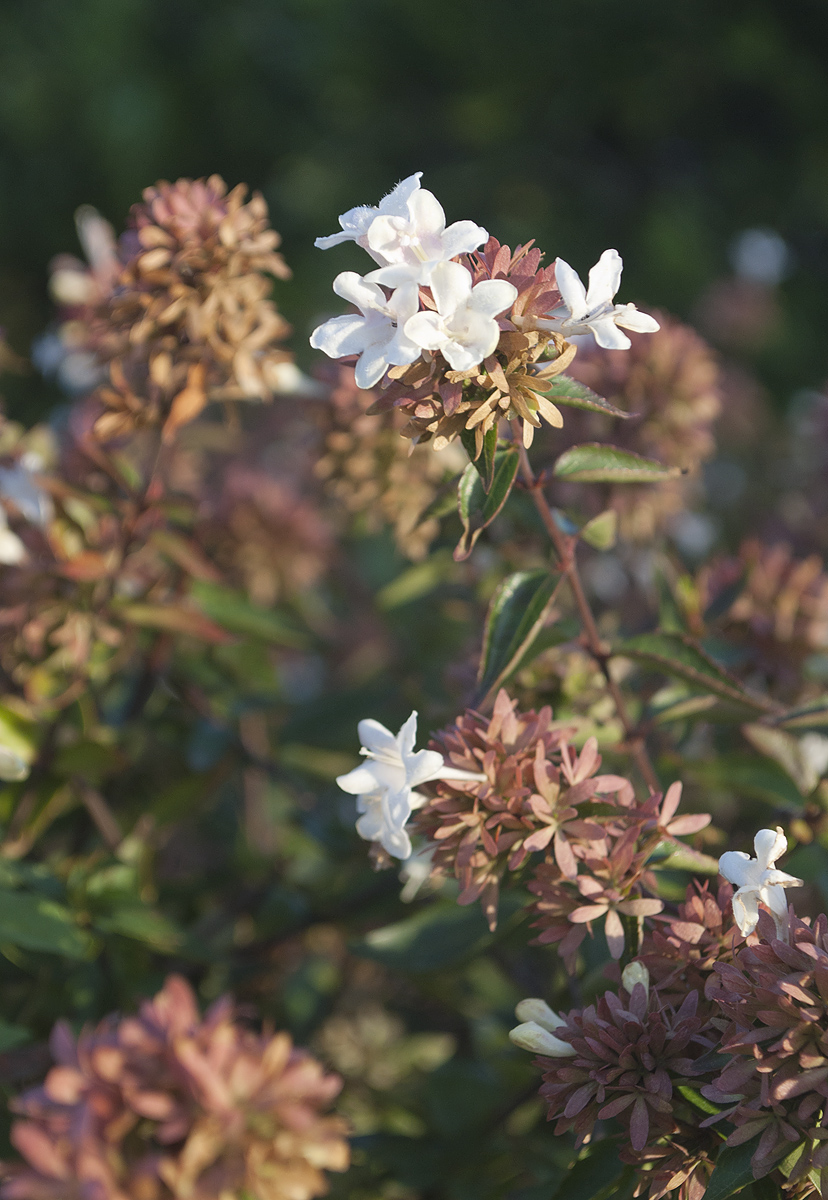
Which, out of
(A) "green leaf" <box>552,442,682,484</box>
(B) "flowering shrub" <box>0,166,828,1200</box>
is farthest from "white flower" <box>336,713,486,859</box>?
(A) "green leaf" <box>552,442,682,484</box>

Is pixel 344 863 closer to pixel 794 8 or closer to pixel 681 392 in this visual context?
pixel 681 392

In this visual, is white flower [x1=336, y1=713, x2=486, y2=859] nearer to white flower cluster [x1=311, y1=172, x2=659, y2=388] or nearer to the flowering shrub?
the flowering shrub

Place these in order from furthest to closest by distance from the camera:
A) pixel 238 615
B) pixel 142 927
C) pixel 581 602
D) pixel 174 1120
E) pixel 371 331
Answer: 1. pixel 238 615
2. pixel 142 927
3. pixel 581 602
4. pixel 371 331
5. pixel 174 1120

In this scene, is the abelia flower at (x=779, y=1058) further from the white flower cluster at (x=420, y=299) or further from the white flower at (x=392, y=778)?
the white flower cluster at (x=420, y=299)

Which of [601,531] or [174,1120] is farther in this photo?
[601,531]

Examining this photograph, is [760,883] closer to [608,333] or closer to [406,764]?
[406,764]

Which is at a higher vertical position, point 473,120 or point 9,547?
point 9,547

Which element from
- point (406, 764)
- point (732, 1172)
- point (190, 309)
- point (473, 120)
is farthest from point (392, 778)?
point (473, 120)
